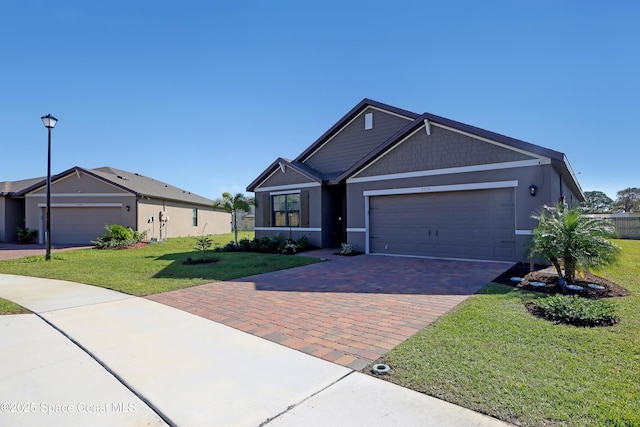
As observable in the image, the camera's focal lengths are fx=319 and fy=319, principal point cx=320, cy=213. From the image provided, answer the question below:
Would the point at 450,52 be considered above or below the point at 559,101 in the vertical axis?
above

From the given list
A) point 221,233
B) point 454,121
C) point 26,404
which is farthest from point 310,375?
point 221,233

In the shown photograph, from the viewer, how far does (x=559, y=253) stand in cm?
664

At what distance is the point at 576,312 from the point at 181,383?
207 inches

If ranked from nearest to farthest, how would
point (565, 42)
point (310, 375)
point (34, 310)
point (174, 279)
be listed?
point (310, 375) → point (34, 310) → point (174, 279) → point (565, 42)

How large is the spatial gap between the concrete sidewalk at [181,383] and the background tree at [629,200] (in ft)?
200

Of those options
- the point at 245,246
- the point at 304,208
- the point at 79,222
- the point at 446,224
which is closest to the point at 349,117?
the point at 304,208

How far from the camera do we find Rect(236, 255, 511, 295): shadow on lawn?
697 centimetres

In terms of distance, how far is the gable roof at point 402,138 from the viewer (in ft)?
A: 30.5

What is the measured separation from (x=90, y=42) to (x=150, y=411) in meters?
13.0

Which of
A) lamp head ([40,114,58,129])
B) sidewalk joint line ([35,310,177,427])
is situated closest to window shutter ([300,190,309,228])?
lamp head ([40,114,58,129])

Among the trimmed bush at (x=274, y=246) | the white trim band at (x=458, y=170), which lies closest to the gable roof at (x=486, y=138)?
the white trim band at (x=458, y=170)

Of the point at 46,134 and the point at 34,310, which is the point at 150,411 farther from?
the point at 46,134

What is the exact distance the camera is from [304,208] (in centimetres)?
1541

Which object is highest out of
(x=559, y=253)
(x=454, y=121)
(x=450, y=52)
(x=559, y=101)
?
(x=450, y=52)
